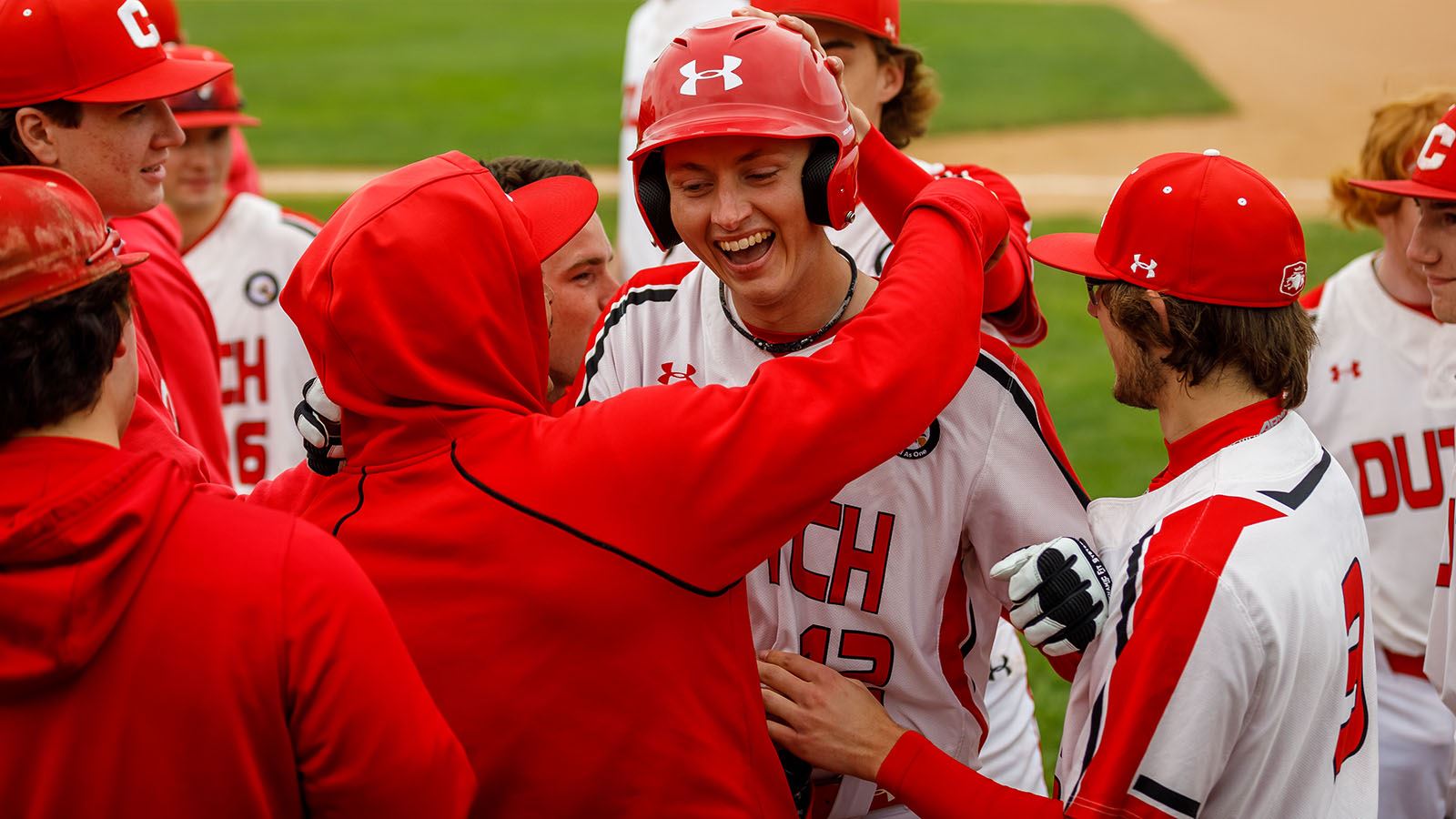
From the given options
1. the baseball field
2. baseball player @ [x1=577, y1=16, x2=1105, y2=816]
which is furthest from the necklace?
the baseball field

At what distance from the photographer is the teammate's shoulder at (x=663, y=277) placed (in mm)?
3102

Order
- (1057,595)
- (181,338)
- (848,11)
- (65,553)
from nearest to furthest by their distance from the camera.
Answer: (65,553) < (1057,595) < (848,11) < (181,338)

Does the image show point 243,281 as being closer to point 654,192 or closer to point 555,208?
point 555,208

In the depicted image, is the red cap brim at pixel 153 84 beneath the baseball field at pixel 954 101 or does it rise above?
above

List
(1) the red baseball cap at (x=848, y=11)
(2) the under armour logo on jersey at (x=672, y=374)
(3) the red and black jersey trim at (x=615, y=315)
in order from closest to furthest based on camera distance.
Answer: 1. (2) the under armour logo on jersey at (x=672, y=374)
2. (3) the red and black jersey trim at (x=615, y=315)
3. (1) the red baseball cap at (x=848, y=11)

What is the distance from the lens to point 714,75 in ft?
8.43

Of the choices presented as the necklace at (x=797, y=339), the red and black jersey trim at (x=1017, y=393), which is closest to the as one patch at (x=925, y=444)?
the red and black jersey trim at (x=1017, y=393)

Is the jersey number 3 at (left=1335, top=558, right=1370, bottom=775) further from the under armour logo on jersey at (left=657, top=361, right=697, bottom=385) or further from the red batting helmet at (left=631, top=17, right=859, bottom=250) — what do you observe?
the under armour logo on jersey at (left=657, top=361, right=697, bottom=385)

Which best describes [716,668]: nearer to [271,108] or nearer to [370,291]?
[370,291]

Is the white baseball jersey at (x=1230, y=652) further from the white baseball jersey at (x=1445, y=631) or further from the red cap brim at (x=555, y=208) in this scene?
the red cap brim at (x=555, y=208)

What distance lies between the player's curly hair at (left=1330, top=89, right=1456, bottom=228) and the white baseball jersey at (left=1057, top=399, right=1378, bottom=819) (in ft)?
6.45

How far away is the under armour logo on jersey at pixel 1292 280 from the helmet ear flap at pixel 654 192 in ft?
3.80

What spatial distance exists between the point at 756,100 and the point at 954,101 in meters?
18.3

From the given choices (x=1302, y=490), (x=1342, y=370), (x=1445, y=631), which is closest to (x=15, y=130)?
(x=1302, y=490)
